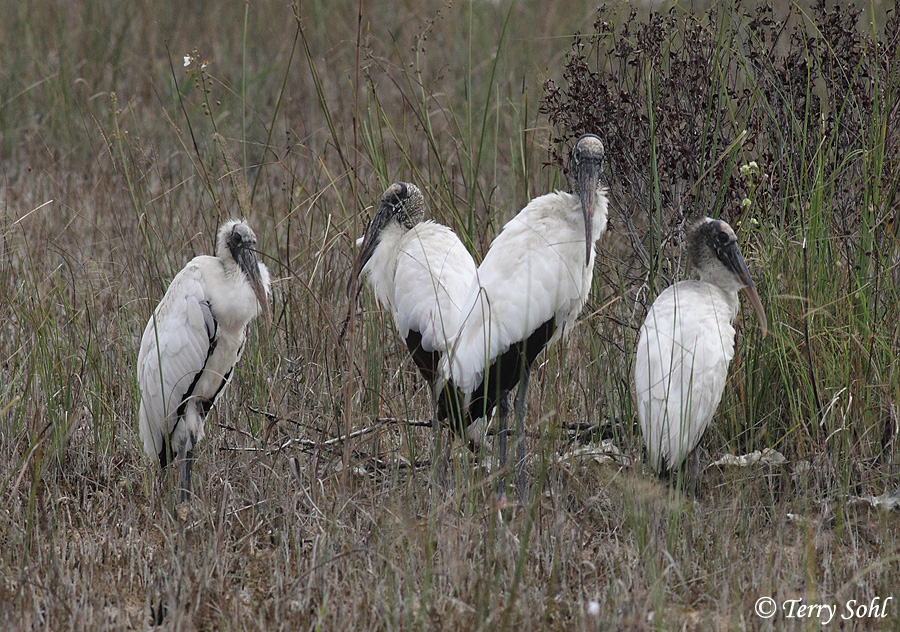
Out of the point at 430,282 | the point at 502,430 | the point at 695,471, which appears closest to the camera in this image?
the point at 695,471

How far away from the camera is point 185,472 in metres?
3.41

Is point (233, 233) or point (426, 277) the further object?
point (426, 277)

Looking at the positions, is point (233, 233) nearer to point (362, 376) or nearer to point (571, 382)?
point (362, 376)

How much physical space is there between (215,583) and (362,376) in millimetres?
1023

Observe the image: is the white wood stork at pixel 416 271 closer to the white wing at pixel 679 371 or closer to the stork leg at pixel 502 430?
the stork leg at pixel 502 430

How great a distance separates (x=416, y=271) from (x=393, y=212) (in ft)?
0.96

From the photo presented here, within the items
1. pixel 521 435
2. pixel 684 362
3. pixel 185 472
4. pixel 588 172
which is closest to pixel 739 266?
pixel 684 362

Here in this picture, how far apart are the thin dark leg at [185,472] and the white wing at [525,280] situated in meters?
0.85

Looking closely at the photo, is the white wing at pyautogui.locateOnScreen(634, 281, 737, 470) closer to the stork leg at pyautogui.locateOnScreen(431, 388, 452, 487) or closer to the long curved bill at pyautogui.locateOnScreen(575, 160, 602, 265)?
the long curved bill at pyautogui.locateOnScreen(575, 160, 602, 265)

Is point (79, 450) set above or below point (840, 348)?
below

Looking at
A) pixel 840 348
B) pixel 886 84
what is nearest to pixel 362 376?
pixel 840 348

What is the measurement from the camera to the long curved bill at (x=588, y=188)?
10.8 feet

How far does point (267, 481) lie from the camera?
3275 mm

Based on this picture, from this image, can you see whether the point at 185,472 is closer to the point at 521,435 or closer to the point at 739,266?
the point at 521,435
